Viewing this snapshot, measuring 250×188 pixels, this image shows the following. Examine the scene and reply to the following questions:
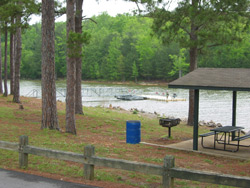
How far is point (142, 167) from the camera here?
18.7ft

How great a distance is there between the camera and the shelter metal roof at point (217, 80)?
8.76 meters

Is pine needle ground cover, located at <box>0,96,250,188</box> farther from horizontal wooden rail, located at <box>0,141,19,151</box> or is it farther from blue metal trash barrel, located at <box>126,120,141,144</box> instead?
horizontal wooden rail, located at <box>0,141,19,151</box>

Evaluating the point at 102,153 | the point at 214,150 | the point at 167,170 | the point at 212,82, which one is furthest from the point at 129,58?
the point at 167,170

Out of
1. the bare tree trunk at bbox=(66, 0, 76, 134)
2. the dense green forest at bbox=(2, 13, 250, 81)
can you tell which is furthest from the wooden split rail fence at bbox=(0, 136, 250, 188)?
the dense green forest at bbox=(2, 13, 250, 81)

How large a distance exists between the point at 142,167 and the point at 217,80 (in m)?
4.75

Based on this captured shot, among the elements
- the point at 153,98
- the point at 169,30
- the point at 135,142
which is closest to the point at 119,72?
the point at 153,98

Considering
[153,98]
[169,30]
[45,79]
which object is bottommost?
[153,98]

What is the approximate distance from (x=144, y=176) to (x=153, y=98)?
34.0m

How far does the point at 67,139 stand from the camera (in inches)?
417

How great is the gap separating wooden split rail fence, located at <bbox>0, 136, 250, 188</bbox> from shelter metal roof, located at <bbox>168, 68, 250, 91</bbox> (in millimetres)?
3968

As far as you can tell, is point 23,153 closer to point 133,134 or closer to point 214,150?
point 133,134

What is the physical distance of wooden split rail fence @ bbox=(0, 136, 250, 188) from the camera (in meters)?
5.02

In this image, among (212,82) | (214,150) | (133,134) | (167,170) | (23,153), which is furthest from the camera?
(133,134)

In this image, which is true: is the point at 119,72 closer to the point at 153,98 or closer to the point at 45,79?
the point at 153,98
